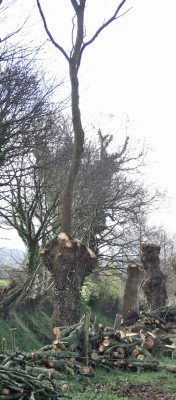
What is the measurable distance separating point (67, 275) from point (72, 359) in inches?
104

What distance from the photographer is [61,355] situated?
727 centimetres

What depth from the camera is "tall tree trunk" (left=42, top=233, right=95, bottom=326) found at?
32.0 feet

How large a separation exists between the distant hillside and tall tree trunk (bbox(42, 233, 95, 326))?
42.4ft

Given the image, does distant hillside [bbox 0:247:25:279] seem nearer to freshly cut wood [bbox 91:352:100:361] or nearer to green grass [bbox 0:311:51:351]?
green grass [bbox 0:311:51:351]

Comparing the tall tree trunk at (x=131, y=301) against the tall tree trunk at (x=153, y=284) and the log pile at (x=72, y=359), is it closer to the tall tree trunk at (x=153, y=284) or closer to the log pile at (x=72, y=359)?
the tall tree trunk at (x=153, y=284)

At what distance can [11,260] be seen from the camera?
79.2 feet

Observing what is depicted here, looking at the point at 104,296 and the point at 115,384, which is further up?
the point at 104,296

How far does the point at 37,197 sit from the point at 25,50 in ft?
31.5

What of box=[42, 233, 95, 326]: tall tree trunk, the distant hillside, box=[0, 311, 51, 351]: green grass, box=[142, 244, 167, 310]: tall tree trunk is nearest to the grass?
box=[42, 233, 95, 326]: tall tree trunk

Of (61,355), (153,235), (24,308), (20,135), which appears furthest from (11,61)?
(153,235)

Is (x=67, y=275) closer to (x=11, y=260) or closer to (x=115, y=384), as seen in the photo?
(x=115, y=384)

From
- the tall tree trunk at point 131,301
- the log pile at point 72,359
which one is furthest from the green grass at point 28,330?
the log pile at point 72,359

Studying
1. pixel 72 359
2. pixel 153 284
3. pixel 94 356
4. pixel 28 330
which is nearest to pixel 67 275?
pixel 94 356

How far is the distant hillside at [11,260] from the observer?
23.0m
